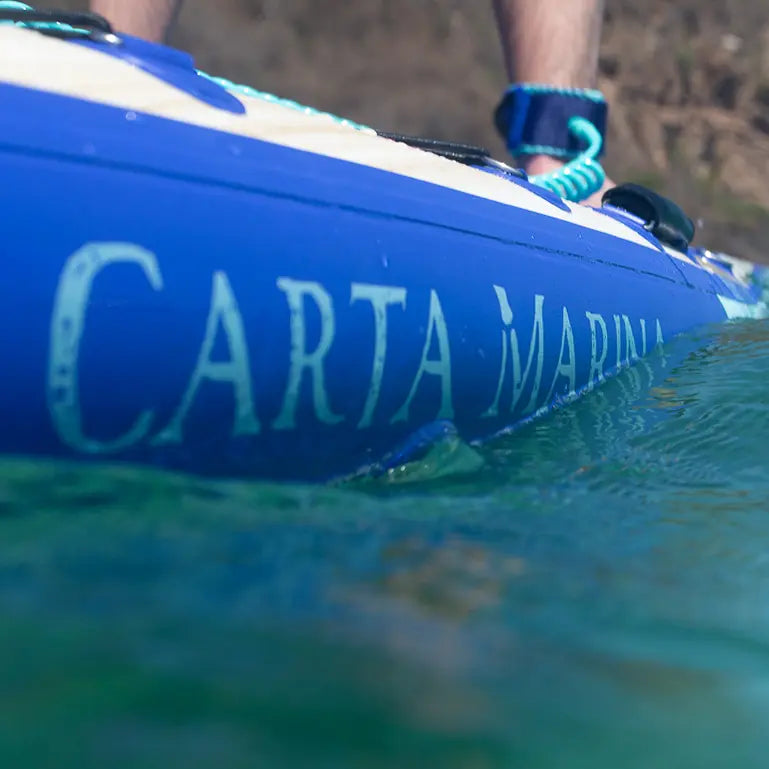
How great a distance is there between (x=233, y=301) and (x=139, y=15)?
1423 mm

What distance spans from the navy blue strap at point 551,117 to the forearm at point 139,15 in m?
0.80

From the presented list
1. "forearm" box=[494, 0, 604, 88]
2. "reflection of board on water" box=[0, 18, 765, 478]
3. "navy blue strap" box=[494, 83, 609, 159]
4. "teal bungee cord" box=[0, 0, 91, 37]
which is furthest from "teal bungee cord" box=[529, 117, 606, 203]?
"teal bungee cord" box=[0, 0, 91, 37]

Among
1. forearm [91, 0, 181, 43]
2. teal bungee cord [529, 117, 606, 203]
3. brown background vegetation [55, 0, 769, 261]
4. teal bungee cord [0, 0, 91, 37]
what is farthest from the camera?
brown background vegetation [55, 0, 769, 261]

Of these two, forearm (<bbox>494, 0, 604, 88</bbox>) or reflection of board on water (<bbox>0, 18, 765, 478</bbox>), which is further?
forearm (<bbox>494, 0, 604, 88</bbox>)

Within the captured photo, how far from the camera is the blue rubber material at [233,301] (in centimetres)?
58

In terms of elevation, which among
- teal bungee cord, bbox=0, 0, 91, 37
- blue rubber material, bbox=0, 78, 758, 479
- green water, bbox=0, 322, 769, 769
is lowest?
green water, bbox=0, 322, 769, 769

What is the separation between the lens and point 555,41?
1.94 m

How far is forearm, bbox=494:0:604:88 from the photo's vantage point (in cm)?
193

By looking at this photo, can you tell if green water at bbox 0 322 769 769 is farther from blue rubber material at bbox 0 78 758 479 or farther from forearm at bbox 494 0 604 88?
forearm at bbox 494 0 604 88

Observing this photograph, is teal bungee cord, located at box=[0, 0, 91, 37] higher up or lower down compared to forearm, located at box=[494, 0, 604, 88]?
lower down

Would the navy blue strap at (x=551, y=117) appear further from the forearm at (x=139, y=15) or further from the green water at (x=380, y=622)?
the green water at (x=380, y=622)

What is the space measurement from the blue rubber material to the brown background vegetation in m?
4.92

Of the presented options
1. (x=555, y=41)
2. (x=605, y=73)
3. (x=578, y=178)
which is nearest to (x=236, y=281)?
(x=578, y=178)

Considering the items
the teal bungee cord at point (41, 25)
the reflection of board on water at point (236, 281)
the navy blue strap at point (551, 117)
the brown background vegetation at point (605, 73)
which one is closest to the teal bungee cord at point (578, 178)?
the navy blue strap at point (551, 117)
